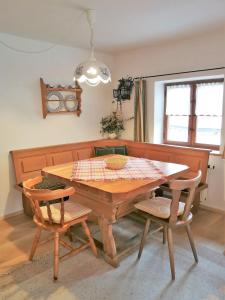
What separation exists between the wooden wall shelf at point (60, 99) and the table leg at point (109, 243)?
2039 mm

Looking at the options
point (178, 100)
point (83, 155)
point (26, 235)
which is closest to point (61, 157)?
point (83, 155)

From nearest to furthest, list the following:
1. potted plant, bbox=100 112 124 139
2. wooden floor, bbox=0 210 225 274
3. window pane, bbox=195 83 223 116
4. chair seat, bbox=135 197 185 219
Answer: chair seat, bbox=135 197 185 219 → wooden floor, bbox=0 210 225 274 → window pane, bbox=195 83 223 116 → potted plant, bbox=100 112 124 139

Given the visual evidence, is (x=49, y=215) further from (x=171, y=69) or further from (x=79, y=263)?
(x=171, y=69)

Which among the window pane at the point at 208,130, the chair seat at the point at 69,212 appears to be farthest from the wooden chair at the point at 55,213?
the window pane at the point at 208,130

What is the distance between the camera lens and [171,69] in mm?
3654

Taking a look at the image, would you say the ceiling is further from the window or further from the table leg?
the table leg

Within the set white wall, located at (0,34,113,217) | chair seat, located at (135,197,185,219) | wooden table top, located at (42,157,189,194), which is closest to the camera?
wooden table top, located at (42,157,189,194)

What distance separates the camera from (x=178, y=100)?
154 inches

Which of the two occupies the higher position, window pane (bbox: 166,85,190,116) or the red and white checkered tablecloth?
window pane (bbox: 166,85,190,116)

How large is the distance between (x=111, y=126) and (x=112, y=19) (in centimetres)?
196

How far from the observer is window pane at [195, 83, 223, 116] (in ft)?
11.3

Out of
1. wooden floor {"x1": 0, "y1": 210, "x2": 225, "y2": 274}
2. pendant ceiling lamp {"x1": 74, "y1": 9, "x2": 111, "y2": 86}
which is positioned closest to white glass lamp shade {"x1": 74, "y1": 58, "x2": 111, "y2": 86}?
pendant ceiling lamp {"x1": 74, "y1": 9, "x2": 111, "y2": 86}

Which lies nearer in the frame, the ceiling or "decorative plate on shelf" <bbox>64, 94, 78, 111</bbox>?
the ceiling

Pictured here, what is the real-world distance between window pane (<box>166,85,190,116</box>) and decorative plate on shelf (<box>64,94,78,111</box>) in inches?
61.6
